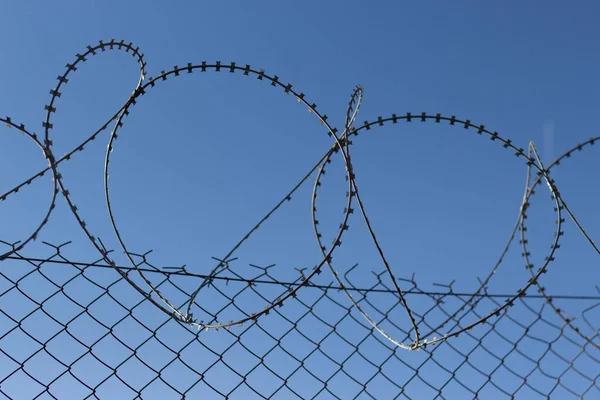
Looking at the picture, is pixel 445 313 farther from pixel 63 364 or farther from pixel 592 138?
pixel 63 364

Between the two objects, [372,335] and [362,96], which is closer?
[372,335]

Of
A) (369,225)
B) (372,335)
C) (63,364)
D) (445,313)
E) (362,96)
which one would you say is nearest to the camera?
(63,364)

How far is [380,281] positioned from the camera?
4.16 meters

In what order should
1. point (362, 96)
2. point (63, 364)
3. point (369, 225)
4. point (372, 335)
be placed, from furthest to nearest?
point (362, 96) → point (372, 335) → point (369, 225) → point (63, 364)

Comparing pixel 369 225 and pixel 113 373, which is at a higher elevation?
pixel 369 225

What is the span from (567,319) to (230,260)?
7.35 ft

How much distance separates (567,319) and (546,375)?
1.25ft

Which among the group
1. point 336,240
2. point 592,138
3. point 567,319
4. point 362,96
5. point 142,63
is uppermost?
point 592,138

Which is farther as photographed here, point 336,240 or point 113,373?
point 336,240

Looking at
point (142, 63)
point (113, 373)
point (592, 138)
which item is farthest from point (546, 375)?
point (142, 63)

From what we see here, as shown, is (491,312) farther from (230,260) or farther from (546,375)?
(230,260)

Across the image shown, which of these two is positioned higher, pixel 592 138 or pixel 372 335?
pixel 592 138

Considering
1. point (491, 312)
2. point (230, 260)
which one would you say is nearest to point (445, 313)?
point (491, 312)

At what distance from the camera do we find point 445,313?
171 inches
